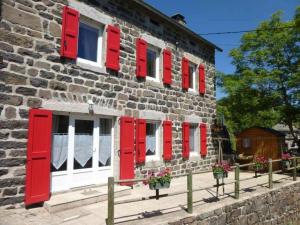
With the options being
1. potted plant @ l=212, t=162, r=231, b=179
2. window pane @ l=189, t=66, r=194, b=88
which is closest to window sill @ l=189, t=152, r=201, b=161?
window pane @ l=189, t=66, r=194, b=88

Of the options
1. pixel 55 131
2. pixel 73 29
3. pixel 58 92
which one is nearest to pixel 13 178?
pixel 55 131

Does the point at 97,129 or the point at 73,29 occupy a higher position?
the point at 73,29

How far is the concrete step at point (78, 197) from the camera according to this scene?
19.4 feet

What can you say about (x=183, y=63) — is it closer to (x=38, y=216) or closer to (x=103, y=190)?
(x=103, y=190)

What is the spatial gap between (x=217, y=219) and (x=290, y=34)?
36.1 ft

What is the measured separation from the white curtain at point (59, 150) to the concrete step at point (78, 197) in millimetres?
725

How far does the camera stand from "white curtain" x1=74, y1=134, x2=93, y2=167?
7.14 m

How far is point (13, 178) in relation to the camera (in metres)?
5.76

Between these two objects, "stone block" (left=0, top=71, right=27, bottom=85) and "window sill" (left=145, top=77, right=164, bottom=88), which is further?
"window sill" (left=145, top=77, right=164, bottom=88)

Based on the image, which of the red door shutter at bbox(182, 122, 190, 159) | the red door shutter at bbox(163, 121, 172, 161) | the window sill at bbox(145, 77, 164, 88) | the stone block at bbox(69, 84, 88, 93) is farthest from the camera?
the red door shutter at bbox(182, 122, 190, 159)

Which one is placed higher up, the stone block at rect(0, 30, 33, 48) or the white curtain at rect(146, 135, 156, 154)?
the stone block at rect(0, 30, 33, 48)

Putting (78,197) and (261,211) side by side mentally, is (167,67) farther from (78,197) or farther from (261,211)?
(78,197)

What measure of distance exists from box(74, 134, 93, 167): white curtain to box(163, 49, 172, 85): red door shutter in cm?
371

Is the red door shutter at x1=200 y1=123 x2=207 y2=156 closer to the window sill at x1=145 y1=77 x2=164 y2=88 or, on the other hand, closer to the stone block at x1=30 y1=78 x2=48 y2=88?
the window sill at x1=145 y1=77 x2=164 y2=88
